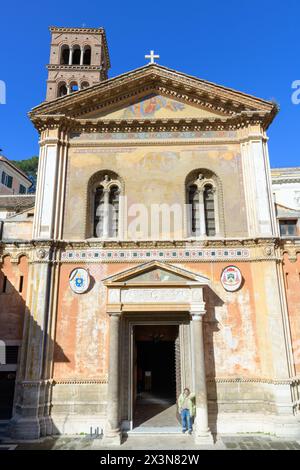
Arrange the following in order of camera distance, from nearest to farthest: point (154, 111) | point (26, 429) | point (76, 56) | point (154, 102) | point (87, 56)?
point (26, 429) → point (154, 111) → point (154, 102) → point (87, 56) → point (76, 56)

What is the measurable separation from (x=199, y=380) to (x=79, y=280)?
5.98 meters

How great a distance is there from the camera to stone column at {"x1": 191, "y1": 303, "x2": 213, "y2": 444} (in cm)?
1178

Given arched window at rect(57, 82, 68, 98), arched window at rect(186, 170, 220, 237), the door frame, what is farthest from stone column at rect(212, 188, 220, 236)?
arched window at rect(57, 82, 68, 98)

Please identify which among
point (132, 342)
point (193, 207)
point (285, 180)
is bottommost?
point (132, 342)

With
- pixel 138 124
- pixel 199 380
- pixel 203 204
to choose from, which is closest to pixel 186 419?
pixel 199 380

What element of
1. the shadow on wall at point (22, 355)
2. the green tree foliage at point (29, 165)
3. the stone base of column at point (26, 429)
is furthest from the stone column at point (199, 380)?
the green tree foliage at point (29, 165)

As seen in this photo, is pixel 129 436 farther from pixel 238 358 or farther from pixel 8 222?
pixel 8 222

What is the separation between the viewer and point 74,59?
3956cm

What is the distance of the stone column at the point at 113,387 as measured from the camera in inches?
463

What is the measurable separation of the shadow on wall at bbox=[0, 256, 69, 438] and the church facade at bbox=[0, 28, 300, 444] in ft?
0.18

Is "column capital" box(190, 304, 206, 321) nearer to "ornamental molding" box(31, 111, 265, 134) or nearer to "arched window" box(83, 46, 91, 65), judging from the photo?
"ornamental molding" box(31, 111, 265, 134)

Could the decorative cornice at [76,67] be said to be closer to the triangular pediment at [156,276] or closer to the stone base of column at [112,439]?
the triangular pediment at [156,276]

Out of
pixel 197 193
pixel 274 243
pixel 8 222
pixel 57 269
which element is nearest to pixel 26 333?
pixel 57 269

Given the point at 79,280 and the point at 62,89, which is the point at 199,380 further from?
the point at 62,89
